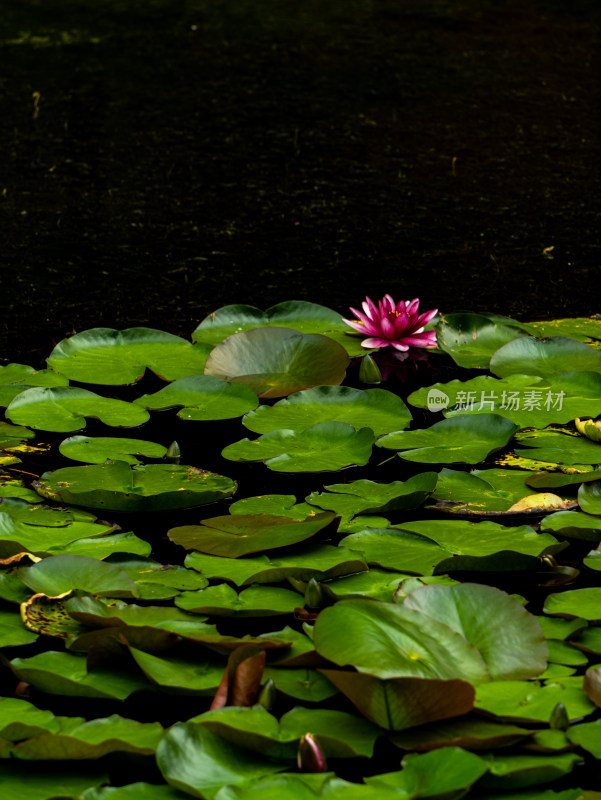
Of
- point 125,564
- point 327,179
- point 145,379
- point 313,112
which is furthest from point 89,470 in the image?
point 313,112

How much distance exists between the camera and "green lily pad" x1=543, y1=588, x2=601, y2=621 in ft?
3.79

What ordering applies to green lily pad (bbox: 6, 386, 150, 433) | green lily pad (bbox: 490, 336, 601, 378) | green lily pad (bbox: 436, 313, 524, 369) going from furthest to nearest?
green lily pad (bbox: 436, 313, 524, 369) → green lily pad (bbox: 490, 336, 601, 378) → green lily pad (bbox: 6, 386, 150, 433)

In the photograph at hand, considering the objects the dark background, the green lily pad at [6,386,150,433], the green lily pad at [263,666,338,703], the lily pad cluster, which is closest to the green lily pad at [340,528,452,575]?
the lily pad cluster

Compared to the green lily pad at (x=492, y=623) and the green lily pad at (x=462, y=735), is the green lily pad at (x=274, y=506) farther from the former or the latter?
the green lily pad at (x=462, y=735)

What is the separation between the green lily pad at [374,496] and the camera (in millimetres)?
1417

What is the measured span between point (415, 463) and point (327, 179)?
7.23 feet

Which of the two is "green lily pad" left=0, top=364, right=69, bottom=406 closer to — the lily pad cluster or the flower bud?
the lily pad cluster

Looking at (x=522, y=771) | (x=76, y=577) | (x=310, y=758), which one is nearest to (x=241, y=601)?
(x=76, y=577)

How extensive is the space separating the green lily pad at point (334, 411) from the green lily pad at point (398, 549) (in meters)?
0.40

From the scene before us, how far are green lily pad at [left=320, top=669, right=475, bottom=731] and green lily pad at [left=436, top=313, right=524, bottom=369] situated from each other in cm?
121

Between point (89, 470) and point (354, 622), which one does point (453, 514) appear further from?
point (89, 470)

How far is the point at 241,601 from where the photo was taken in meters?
1.18

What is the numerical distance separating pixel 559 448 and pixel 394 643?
73 centimetres

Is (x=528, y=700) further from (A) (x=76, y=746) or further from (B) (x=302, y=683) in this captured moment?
(A) (x=76, y=746)
